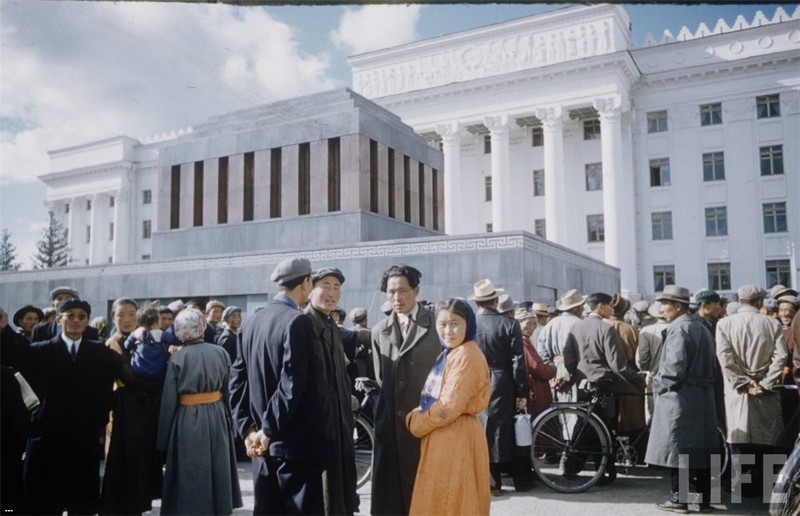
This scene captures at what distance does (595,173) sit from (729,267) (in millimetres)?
9020

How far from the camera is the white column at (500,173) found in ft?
124

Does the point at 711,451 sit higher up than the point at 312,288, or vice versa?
the point at 312,288

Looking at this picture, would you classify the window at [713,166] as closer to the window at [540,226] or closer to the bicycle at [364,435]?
the window at [540,226]

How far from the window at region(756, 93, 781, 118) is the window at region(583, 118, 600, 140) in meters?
8.46

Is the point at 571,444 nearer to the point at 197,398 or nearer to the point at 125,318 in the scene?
the point at 197,398

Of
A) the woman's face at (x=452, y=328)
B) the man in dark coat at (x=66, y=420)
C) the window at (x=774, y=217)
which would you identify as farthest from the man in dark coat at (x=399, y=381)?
the window at (x=774, y=217)

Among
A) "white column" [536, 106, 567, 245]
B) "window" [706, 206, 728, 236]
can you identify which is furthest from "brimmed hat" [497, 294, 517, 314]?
"window" [706, 206, 728, 236]

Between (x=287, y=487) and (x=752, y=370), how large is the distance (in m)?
4.60

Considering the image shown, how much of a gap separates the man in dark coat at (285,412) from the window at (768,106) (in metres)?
36.5

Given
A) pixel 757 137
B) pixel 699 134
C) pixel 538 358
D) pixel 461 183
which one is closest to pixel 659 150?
pixel 699 134

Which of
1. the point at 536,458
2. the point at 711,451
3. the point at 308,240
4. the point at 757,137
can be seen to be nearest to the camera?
the point at 711,451

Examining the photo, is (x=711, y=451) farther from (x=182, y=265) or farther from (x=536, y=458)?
(x=182, y=265)

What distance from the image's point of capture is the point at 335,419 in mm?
4023

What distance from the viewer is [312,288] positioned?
175 inches
